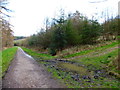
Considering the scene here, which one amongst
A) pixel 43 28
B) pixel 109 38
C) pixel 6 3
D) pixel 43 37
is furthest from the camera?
pixel 43 28

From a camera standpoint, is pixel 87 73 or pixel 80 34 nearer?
pixel 87 73

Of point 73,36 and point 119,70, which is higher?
point 73,36

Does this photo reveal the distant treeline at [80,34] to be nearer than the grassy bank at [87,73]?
No

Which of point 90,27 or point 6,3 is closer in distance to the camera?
point 6,3

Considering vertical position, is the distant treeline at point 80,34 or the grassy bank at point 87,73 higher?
the distant treeline at point 80,34

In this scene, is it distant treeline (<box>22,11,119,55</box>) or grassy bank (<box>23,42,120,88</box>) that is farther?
distant treeline (<box>22,11,119,55</box>)

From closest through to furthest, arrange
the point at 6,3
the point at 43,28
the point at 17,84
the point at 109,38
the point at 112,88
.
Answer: the point at 112,88
the point at 17,84
the point at 6,3
the point at 109,38
the point at 43,28

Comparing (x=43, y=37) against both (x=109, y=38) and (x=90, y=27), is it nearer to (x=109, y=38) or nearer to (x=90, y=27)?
(x=90, y=27)

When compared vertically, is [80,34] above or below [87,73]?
above

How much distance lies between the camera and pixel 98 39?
2331 centimetres

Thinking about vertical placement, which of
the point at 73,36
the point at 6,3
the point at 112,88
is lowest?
the point at 112,88

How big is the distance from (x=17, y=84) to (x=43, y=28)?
25838 mm

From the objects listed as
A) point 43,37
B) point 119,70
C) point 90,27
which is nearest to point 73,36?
point 90,27

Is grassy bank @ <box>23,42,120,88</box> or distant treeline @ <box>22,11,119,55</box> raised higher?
distant treeline @ <box>22,11,119,55</box>
